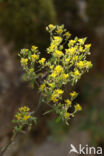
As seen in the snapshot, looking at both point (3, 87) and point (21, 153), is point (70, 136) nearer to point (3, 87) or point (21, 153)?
→ point (21, 153)

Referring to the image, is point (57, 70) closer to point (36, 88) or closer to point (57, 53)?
point (57, 53)

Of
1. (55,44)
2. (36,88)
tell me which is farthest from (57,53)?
(36,88)

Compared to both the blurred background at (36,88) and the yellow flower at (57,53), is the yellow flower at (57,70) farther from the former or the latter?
the blurred background at (36,88)

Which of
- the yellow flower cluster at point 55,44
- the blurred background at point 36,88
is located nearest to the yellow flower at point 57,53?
the yellow flower cluster at point 55,44

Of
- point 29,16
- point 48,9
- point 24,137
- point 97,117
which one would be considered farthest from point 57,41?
point 97,117

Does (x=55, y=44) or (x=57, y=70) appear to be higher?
(x=55, y=44)

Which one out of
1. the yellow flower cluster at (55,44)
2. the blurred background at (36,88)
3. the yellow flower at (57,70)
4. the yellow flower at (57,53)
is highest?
the blurred background at (36,88)

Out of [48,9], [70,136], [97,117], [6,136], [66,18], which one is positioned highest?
[66,18]

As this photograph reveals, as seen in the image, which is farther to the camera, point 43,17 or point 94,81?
point 94,81

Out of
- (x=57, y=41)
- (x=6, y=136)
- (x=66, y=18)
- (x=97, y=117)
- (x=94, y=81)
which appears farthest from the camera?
(x=94, y=81)
